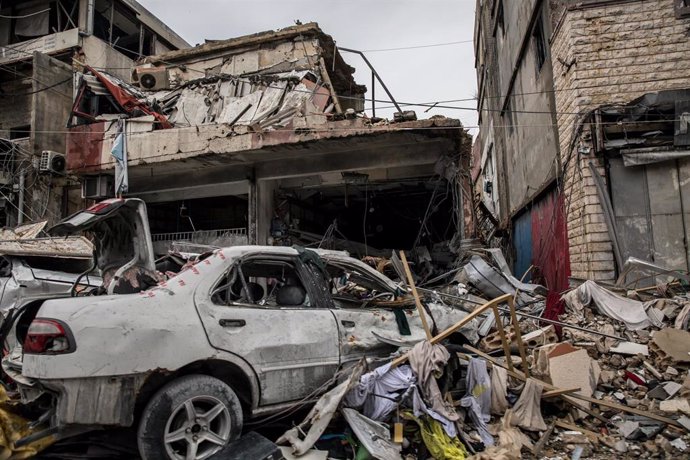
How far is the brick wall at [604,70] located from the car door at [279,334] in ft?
16.8

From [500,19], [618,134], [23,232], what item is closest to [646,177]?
[618,134]

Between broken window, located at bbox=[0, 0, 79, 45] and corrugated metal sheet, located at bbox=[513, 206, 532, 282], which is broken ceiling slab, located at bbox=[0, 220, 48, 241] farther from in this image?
corrugated metal sheet, located at bbox=[513, 206, 532, 282]

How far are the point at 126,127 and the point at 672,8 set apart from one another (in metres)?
11.2

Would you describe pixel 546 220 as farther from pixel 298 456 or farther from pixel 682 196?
pixel 298 456

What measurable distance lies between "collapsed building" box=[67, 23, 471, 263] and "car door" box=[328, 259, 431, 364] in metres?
4.56

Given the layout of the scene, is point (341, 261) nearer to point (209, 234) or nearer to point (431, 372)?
point (431, 372)

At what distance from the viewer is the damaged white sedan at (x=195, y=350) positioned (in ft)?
9.57

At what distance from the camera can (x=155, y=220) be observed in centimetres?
1346

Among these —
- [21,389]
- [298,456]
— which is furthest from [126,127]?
[298,456]

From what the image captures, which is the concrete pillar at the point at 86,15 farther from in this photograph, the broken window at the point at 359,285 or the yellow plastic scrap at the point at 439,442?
the yellow plastic scrap at the point at 439,442

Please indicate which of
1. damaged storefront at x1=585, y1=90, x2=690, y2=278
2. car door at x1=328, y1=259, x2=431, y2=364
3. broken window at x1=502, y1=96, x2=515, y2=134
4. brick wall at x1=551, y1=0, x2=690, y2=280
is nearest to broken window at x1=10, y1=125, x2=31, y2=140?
broken window at x1=502, y1=96, x2=515, y2=134

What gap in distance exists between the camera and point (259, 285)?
447 centimetres

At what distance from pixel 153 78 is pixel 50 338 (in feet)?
42.0

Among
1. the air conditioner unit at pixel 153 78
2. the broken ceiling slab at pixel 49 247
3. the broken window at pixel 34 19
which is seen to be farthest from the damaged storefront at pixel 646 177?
the broken window at pixel 34 19
